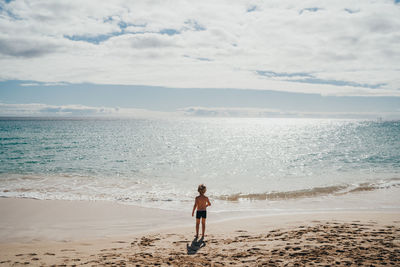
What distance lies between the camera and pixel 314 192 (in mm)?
16219

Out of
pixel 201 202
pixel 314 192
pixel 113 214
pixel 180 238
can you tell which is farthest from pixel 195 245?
pixel 314 192

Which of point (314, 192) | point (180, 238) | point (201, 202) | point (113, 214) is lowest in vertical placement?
point (180, 238)

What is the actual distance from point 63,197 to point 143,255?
939cm

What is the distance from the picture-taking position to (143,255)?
23.4ft

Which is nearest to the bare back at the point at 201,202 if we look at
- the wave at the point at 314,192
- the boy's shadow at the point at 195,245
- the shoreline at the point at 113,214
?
the boy's shadow at the point at 195,245

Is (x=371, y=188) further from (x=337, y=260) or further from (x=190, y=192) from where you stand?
(x=337, y=260)

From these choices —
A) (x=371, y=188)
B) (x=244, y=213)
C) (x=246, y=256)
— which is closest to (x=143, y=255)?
(x=246, y=256)

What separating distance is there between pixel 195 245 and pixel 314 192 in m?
A: 11.0

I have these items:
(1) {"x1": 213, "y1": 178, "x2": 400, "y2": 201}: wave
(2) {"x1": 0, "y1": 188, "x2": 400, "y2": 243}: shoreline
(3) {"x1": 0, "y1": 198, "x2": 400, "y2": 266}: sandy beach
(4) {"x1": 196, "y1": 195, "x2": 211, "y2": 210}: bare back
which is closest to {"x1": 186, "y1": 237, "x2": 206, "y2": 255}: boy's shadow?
(3) {"x1": 0, "y1": 198, "x2": 400, "y2": 266}: sandy beach

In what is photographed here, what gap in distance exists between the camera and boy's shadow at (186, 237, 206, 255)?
743 centimetres

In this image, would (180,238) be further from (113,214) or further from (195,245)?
(113,214)

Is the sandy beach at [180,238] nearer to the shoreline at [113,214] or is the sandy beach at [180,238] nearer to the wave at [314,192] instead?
the shoreline at [113,214]

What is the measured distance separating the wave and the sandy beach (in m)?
3.87

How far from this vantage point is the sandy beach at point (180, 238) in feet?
21.6
